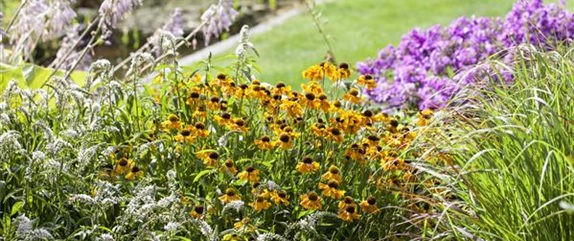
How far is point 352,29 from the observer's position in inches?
363

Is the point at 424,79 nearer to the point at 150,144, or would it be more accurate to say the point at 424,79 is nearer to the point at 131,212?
the point at 150,144

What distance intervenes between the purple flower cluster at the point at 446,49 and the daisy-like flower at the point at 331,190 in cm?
199

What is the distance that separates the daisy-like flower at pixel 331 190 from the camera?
10.5 feet

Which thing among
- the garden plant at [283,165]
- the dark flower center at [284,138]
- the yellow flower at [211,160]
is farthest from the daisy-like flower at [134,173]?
the dark flower center at [284,138]

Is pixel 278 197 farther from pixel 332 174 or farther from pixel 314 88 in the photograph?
pixel 314 88

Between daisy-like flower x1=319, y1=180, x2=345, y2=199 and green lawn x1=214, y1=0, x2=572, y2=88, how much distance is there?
416 cm

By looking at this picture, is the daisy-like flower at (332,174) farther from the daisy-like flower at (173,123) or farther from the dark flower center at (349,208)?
the daisy-like flower at (173,123)

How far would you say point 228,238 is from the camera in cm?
302

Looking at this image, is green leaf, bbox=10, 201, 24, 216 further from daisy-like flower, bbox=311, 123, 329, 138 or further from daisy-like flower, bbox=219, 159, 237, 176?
daisy-like flower, bbox=311, 123, 329, 138

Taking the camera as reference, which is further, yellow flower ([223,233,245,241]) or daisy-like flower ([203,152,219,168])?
daisy-like flower ([203,152,219,168])

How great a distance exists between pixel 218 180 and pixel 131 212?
1.89ft

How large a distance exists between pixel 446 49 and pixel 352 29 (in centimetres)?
389

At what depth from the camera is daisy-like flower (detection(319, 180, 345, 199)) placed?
3.20m

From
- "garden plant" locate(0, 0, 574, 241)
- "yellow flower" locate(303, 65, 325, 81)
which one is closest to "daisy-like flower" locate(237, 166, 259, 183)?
"garden plant" locate(0, 0, 574, 241)
